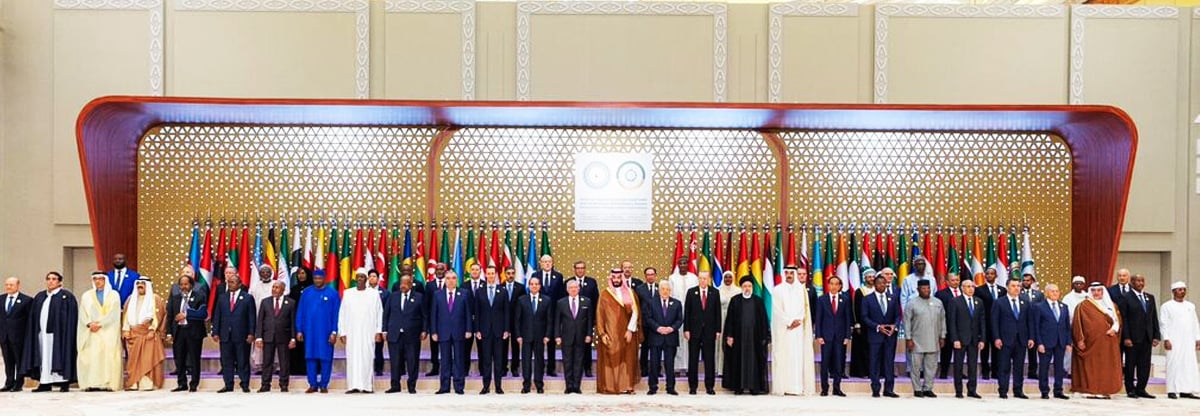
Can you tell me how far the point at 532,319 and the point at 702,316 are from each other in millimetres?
1580

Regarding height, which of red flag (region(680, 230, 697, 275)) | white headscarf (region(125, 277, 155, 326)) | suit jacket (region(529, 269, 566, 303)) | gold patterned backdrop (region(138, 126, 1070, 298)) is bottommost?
white headscarf (region(125, 277, 155, 326))

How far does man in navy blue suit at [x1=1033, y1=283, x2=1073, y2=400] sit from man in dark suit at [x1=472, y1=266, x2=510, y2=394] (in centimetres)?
487

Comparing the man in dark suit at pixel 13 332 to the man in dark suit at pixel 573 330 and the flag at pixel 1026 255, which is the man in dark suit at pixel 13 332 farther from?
the flag at pixel 1026 255

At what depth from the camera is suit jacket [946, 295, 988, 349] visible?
1159 centimetres

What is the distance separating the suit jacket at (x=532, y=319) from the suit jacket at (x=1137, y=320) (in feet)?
17.6

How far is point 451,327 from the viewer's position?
11.6 metres

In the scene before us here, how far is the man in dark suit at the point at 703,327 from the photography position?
38.5ft

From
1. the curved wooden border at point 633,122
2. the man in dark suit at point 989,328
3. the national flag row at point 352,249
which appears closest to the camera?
the man in dark suit at point 989,328

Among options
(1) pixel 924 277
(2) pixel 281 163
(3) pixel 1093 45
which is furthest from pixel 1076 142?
(2) pixel 281 163

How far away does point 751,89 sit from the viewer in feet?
46.2

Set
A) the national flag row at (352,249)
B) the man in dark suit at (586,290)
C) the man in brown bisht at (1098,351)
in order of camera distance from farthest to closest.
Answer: the national flag row at (352,249) < the man in dark suit at (586,290) < the man in brown bisht at (1098,351)

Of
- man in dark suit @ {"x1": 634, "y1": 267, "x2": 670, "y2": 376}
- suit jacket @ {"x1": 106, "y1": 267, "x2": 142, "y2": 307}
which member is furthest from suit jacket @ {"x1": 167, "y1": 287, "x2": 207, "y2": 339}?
man in dark suit @ {"x1": 634, "y1": 267, "x2": 670, "y2": 376}

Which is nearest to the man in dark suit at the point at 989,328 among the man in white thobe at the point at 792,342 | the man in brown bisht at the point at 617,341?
the man in white thobe at the point at 792,342

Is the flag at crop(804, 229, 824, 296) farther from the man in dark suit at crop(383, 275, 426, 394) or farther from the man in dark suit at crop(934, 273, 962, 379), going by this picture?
the man in dark suit at crop(383, 275, 426, 394)
